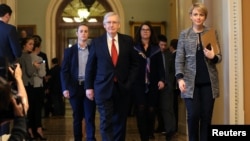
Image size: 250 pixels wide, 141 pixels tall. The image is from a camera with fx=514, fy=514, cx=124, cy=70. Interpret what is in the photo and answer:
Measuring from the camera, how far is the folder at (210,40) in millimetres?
4715

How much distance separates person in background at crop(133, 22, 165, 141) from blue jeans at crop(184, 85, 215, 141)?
60.5 inches

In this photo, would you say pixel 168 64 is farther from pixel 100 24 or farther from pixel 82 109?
pixel 100 24

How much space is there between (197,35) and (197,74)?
37cm

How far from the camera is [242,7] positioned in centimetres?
556

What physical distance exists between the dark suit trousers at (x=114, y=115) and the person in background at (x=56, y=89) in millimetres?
7863

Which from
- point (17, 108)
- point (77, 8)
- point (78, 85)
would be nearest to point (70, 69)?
point (78, 85)

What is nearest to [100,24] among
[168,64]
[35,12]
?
[35,12]

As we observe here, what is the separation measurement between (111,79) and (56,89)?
26.5 ft

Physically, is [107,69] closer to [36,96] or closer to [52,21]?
[36,96]

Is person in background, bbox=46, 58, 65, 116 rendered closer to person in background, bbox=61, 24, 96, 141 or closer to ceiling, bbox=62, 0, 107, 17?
ceiling, bbox=62, 0, 107, 17

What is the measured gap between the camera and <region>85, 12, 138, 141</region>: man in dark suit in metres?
5.19

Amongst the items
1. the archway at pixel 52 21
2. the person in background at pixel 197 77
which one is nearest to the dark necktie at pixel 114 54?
the person in background at pixel 197 77

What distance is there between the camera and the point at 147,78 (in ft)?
21.0

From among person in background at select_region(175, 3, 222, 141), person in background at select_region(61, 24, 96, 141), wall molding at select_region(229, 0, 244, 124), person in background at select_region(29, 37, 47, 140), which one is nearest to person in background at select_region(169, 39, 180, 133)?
person in background at select_region(61, 24, 96, 141)
